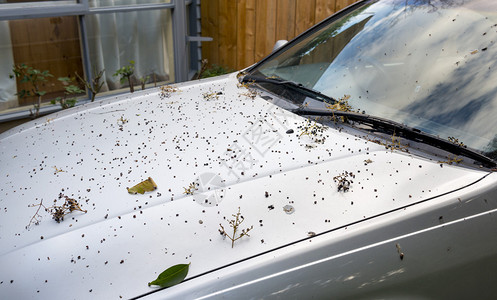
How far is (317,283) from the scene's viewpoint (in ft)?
4.95

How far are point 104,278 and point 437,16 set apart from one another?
1923 mm

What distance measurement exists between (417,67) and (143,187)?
1.32 meters

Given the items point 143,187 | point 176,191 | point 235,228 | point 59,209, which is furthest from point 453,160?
point 59,209

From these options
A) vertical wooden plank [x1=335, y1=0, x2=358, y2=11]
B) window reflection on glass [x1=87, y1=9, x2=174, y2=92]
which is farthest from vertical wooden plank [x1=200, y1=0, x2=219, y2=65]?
vertical wooden plank [x1=335, y1=0, x2=358, y2=11]

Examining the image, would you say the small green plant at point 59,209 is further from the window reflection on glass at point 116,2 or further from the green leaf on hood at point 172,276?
the window reflection on glass at point 116,2

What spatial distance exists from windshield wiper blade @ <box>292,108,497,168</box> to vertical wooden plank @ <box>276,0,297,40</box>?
143 inches

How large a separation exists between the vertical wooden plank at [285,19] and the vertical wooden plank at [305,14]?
0.07 metres

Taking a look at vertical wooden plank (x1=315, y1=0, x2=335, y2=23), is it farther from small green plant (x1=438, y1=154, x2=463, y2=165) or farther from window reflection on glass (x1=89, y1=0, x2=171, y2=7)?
small green plant (x1=438, y1=154, x2=463, y2=165)

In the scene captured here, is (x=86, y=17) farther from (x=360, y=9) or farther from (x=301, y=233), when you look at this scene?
(x=301, y=233)

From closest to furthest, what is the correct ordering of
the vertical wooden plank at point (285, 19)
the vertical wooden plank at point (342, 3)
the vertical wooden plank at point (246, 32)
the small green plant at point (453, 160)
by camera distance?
the small green plant at point (453, 160) → the vertical wooden plank at point (342, 3) → the vertical wooden plank at point (285, 19) → the vertical wooden plank at point (246, 32)

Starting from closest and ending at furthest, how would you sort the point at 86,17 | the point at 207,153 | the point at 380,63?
the point at 207,153
the point at 380,63
the point at 86,17

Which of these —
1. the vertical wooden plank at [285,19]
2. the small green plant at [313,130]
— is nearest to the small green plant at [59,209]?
the small green plant at [313,130]

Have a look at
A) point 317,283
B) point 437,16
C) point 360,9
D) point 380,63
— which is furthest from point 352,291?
point 360,9

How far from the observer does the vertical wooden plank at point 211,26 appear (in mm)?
6762
